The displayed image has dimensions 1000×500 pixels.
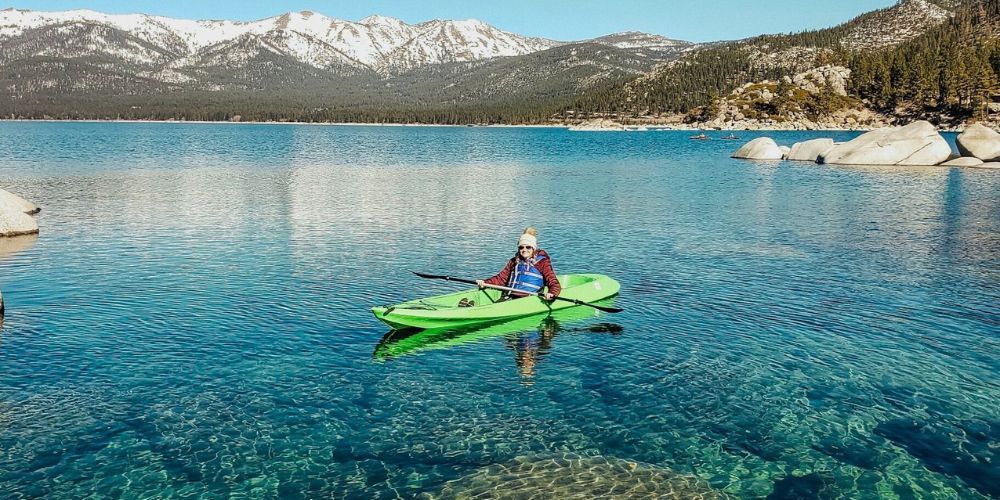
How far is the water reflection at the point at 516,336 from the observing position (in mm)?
20594

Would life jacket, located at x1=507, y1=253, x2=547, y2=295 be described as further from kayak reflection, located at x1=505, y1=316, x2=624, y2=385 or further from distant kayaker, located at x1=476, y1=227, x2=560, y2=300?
kayak reflection, located at x1=505, y1=316, x2=624, y2=385

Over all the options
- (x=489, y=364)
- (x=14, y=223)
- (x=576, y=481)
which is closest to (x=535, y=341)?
(x=489, y=364)

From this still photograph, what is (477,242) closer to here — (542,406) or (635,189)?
(542,406)

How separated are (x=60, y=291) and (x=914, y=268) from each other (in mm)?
32575

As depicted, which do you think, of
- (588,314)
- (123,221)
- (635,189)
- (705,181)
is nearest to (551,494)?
(588,314)

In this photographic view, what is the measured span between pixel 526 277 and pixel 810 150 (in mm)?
85856

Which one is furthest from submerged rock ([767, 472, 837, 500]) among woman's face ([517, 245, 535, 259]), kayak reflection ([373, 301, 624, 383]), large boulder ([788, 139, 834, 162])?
large boulder ([788, 139, 834, 162])

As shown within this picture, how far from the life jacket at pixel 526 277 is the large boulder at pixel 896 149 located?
76598 mm

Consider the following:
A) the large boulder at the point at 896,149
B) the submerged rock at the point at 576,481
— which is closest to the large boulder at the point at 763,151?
the large boulder at the point at 896,149

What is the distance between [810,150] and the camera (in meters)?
99.4

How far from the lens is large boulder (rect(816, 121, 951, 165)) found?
8575 cm

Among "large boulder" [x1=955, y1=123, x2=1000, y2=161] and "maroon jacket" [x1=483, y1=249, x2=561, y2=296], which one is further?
"large boulder" [x1=955, y1=123, x2=1000, y2=161]

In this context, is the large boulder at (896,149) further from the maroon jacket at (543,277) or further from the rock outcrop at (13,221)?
the rock outcrop at (13,221)

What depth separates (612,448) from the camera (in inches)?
580
